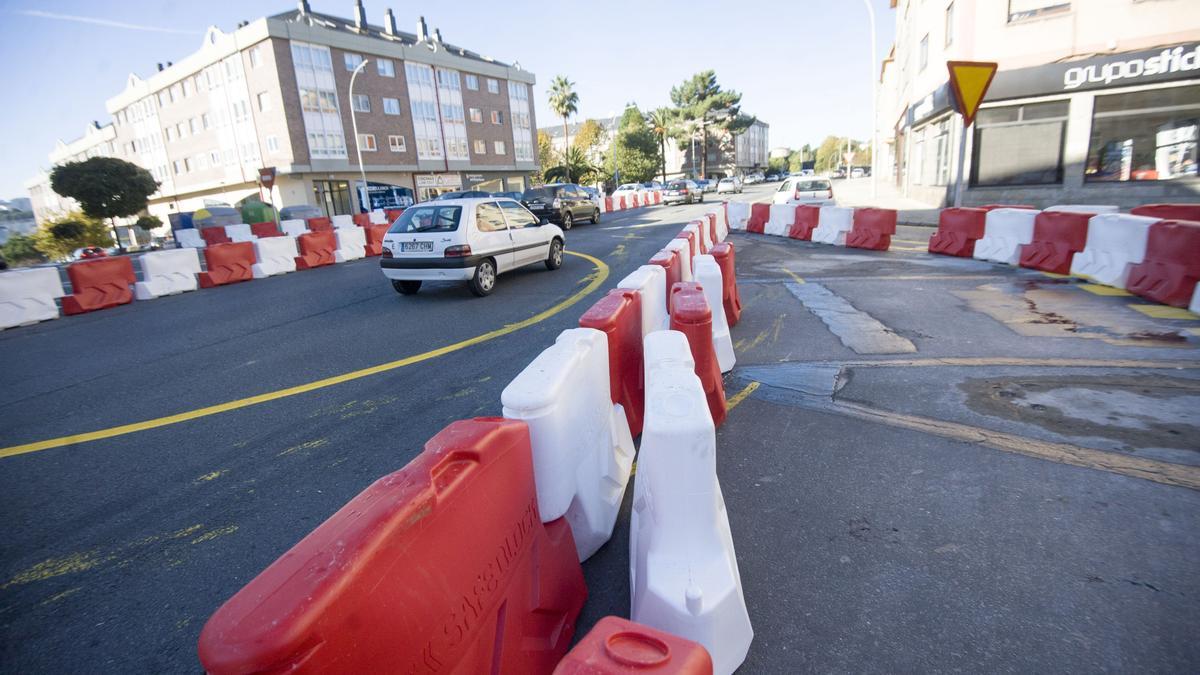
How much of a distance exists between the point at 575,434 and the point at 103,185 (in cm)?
5069

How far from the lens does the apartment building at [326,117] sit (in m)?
42.9

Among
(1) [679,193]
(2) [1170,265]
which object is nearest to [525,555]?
(2) [1170,265]

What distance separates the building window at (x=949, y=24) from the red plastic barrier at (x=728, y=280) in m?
18.5

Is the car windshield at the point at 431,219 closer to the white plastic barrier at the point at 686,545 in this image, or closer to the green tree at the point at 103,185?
the white plastic barrier at the point at 686,545

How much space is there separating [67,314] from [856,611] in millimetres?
12983

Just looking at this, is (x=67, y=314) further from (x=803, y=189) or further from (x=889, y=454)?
(x=803, y=189)

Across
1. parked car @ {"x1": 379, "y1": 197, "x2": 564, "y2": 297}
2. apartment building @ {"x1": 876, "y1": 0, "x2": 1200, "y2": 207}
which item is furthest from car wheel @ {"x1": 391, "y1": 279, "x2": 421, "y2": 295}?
apartment building @ {"x1": 876, "y1": 0, "x2": 1200, "y2": 207}

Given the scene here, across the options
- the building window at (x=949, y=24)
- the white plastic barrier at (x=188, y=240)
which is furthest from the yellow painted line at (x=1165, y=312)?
the white plastic barrier at (x=188, y=240)

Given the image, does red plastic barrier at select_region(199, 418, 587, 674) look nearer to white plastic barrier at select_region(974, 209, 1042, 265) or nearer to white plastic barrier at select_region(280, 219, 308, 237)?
white plastic barrier at select_region(974, 209, 1042, 265)

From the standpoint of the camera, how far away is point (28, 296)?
9.30 meters

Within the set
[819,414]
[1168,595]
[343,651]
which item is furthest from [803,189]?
[343,651]

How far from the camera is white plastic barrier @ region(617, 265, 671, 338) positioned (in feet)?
14.4

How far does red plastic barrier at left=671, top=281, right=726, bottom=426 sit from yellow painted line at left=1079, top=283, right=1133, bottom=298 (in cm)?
646

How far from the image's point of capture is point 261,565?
8.65 feet
